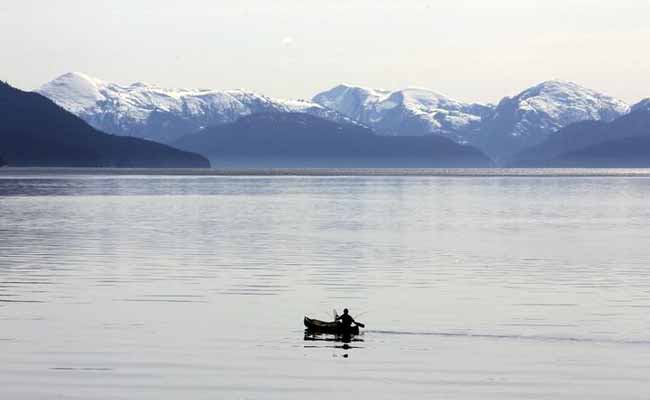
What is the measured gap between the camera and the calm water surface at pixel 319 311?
117 ft

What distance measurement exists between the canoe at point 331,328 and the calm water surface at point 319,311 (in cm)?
64

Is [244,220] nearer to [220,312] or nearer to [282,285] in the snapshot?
[282,285]

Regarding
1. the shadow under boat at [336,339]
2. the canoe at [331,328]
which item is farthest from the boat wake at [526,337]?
the canoe at [331,328]

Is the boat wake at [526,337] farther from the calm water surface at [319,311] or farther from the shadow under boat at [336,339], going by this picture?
the shadow under boat at [336,339]

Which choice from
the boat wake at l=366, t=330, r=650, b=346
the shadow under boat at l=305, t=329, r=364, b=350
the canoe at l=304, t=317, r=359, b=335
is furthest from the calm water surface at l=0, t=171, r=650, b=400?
the canoe at l=304, t=317, r=359, b=335

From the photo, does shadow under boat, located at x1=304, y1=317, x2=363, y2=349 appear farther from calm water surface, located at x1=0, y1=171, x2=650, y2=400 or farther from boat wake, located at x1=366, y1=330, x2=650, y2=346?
boat wake, located at x1=366, y1=330, x2=650, y2=346

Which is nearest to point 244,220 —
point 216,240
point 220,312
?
point 216,240

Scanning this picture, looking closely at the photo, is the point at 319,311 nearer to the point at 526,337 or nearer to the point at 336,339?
the point at 336,339

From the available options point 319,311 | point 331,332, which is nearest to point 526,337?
point 331,332

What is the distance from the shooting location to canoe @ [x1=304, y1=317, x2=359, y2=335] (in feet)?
142

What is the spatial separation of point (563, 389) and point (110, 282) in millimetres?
31271

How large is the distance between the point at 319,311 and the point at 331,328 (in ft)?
24.9

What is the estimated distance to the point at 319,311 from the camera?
51.2m

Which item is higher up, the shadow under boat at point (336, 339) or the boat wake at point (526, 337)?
the boat wake at point (526, 337)
